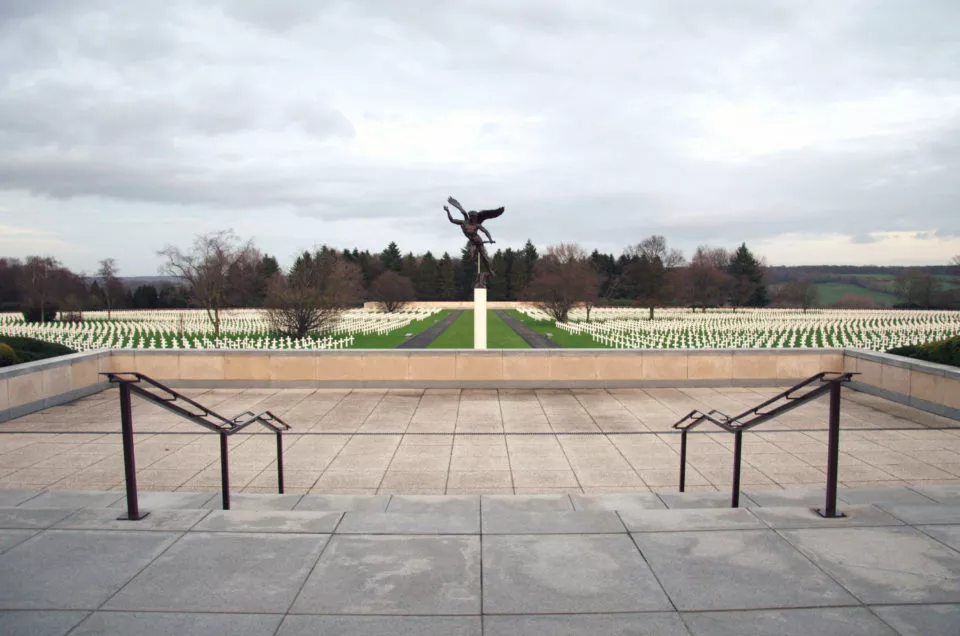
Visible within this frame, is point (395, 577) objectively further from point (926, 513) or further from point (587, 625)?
point (926, 513)

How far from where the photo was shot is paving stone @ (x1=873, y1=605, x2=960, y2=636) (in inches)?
108

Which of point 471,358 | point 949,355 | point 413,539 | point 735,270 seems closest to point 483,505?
point 413,539

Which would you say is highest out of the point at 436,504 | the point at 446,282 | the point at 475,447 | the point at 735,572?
the point at 446,282

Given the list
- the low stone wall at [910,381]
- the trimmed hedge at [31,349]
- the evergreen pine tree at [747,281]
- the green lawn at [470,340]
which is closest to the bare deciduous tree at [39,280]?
the green lawn at [470,340]

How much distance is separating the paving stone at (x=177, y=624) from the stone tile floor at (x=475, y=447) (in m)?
2.92

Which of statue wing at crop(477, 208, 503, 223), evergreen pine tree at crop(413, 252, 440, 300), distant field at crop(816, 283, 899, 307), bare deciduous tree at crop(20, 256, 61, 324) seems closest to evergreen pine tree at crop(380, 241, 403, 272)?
evergreen pine tree at crop(413, 252, 440, 300)

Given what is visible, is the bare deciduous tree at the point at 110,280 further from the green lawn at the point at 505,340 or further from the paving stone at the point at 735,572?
the paving stone at the point at 735,572

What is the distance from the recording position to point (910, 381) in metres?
9.91

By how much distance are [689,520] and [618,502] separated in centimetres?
81

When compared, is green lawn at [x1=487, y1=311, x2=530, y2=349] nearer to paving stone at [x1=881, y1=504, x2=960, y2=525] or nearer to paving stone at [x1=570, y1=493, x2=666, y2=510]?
paving stone at [x1=570, y1=493, x2=666, y2=510]

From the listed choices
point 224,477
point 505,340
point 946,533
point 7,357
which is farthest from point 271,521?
point 505,340

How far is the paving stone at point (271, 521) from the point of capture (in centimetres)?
396

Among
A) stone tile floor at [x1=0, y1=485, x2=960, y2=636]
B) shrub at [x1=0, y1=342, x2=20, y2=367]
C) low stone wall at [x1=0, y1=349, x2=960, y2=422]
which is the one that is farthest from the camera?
low stone wall at [x1=0, y1=349, x2=960, y2=422]

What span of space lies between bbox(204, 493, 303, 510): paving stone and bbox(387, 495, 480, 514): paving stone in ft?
2.89
